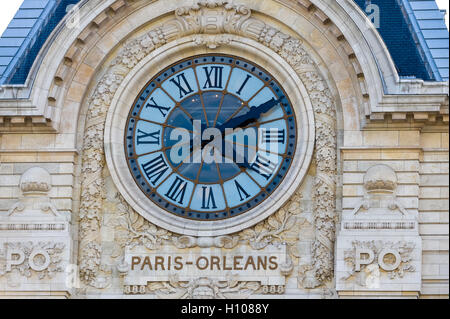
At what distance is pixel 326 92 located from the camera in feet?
90.1

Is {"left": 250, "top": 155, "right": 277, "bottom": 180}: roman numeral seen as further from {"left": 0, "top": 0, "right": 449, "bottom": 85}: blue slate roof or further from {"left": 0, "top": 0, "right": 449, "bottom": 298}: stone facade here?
{"left": 0, "top": 0, "right": 449, "bottom": 85}: blue slate roof

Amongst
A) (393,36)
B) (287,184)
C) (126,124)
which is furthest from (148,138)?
(393,36)

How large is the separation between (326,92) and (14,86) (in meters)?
5.39

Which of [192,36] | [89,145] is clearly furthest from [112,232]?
[192,36]

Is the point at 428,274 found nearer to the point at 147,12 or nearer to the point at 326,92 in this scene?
the point at 326,92

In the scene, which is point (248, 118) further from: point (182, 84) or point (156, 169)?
point (156, 169)

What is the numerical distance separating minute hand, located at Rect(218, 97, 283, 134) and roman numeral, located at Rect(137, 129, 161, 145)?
1.11 meters

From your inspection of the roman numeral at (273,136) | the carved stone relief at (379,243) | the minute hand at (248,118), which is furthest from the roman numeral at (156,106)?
the carved stone relief at (379,243)

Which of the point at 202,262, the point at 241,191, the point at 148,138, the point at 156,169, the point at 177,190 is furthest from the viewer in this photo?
the point at 148,138

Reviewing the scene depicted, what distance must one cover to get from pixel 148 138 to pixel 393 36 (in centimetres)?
472

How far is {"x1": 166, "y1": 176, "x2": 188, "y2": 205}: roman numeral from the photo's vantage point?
27359mm

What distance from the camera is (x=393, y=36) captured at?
92.2 feet

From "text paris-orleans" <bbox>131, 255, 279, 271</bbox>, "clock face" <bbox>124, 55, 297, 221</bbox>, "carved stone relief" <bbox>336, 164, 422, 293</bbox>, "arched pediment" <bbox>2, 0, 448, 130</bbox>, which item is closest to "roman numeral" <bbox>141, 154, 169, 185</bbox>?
"clock face" <bbox>124, 55, 297, 221</bbox>

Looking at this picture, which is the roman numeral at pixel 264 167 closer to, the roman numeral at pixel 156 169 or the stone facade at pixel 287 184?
the stone facade at pixel 287 184
